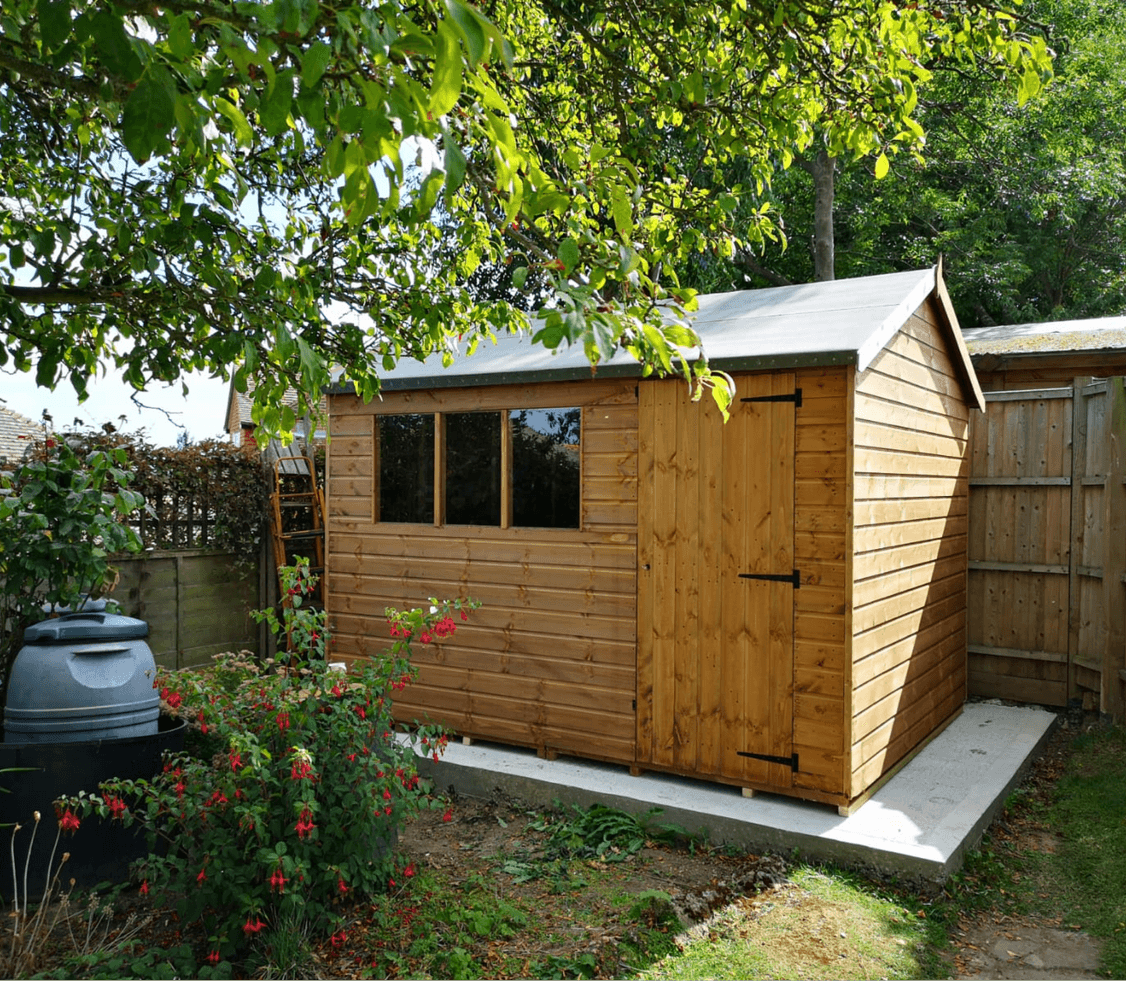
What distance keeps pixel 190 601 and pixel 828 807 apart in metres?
5.12

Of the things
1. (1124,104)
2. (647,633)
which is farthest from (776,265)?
(647,633)

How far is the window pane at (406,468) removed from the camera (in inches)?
233

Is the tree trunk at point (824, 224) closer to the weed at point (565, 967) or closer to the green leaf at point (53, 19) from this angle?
the weed at point (565, 967)

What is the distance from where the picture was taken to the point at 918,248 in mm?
14891

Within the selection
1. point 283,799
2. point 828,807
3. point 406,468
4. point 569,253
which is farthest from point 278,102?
point 406,468

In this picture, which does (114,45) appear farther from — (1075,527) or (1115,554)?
(1075,527)

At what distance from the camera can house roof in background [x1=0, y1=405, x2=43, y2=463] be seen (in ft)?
63.9

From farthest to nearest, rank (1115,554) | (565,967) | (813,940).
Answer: (1115,554) < (813,940) < (565,967)

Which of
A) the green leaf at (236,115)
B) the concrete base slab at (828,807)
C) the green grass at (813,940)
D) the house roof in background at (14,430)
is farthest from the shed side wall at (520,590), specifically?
the house roof in background at (14,430)

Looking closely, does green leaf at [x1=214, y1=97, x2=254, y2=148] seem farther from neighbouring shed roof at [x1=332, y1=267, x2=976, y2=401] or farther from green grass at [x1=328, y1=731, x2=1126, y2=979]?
green grass at [x1=328, y1=731, x2=1126, y2=979]

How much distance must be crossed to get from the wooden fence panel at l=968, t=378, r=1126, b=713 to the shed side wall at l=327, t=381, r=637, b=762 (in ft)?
11.0

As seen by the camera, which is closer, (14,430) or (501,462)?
(501,462)

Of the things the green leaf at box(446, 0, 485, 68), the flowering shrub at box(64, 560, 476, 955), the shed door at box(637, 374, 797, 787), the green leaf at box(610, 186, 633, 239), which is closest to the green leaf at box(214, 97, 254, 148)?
the green leaf at box(446, 0, 485, 68)

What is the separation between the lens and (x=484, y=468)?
223 inches
